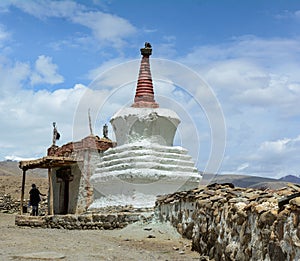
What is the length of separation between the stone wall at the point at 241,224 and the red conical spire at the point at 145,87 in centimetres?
855

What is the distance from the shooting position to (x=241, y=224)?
22.0 feet

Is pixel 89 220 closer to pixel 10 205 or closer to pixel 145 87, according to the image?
pixel 145 87

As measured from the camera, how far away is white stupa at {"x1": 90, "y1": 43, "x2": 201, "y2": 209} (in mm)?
17422

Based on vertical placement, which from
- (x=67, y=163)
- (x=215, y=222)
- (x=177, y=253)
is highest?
(x=67, y=163)

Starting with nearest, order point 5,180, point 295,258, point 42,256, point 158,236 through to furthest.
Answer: point 295,258 → point 42,256 → point 158,236 → point 5,180

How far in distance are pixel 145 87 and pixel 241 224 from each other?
14.3 meters

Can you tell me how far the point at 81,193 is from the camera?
2012cm

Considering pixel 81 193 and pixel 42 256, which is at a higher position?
pixel 81 193

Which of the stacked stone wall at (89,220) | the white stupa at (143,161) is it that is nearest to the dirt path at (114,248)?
the stacked stone wall at (89,220)

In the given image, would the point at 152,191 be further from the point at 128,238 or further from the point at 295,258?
the point at 295,258

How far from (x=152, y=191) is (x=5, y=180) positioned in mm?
31062

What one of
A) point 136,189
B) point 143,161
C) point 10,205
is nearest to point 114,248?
point 136,189

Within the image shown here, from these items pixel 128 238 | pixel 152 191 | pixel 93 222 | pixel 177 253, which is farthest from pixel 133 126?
pixel 177 253

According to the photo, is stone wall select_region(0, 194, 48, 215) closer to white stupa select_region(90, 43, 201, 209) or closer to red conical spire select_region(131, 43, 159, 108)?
white stupa select_region(90, 43, 201, 209)
